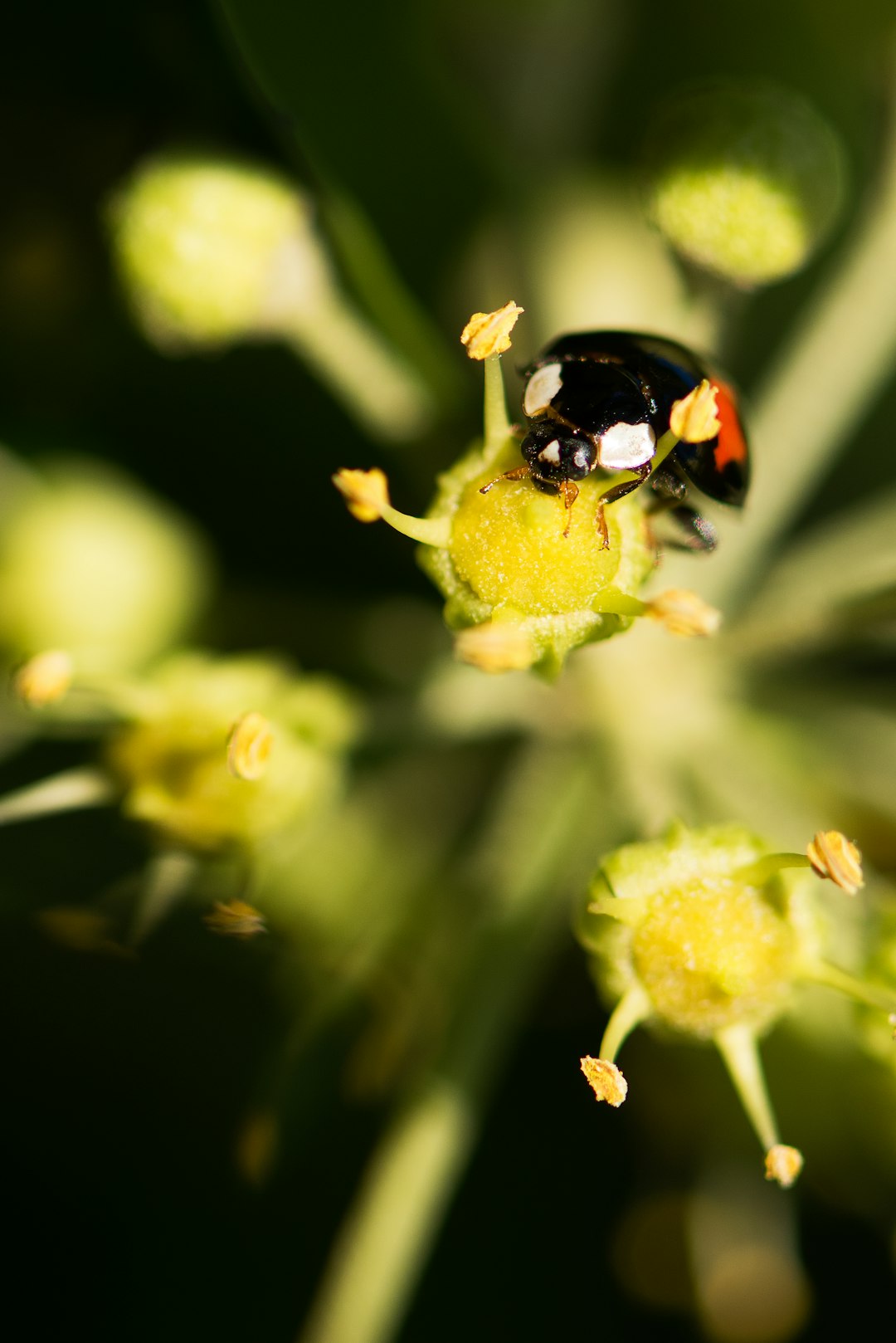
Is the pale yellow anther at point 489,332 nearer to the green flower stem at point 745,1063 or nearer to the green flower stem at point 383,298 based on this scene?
the green flower stem at point 383,298

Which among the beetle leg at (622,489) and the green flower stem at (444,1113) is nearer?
the beetle leg at (622,489)

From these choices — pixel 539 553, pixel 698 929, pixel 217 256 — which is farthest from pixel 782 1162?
pixel 217 256

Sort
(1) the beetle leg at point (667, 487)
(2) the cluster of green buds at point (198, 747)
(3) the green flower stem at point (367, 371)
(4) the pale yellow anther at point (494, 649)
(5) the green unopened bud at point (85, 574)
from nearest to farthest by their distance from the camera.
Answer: (4) the pale yellow anther at point (494, 649) → (1) the beetle leg at point (667, 487) → (2) the cluster of green buds at point (198, 747) → (3) the green flower stem at point (367, 371) → (5) the green unopened bud at point (85, 574)

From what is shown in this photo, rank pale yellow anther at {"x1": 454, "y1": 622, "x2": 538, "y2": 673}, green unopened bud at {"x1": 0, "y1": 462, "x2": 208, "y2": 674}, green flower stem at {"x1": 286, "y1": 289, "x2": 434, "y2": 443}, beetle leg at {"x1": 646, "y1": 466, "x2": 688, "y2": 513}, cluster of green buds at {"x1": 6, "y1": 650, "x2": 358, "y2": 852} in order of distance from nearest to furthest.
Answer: pale yellow anther at {"x1": 454, "y1": 622, "x2": 538, "y2": 673} < beetle leg at {"x1": 646, "y1": 466, "x2": 688, "y2": 513} < cluster of green buds at {"x1": 6, "y1": 650, "x2": 358, "y2": 852} < green flower stem at {"x1": 286, "y1": 289, "x2": 434, "y2": 443} < green unopened bud at {"x1": 0, "y1": 462, "x2": 208, "y2": 674}

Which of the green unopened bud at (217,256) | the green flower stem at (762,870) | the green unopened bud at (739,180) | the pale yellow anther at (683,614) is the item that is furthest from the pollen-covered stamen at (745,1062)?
the green unopened bud at (217,256)

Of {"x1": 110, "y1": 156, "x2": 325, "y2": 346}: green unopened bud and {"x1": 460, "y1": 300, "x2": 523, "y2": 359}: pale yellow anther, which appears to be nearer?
{"x1": 460, "y1": 300, "x2": 523, "y2": 359}: pale yellow anther

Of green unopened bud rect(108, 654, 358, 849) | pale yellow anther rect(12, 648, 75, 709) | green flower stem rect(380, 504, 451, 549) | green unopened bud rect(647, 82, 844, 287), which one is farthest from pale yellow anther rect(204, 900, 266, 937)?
green unopened bud rect(647, 82, 844, 287)

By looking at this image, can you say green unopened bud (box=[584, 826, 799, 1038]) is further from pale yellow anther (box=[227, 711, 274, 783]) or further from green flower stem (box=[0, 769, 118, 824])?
green flower stem (box=[0, 769, 118, 824])

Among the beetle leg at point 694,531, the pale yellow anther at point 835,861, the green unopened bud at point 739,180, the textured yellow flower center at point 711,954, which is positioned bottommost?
the textured yellow flower center at point 711,954
